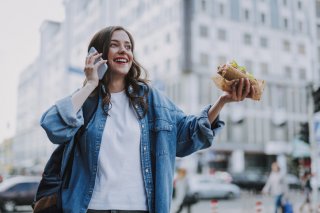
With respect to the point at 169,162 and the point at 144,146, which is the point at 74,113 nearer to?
the point at 144,146

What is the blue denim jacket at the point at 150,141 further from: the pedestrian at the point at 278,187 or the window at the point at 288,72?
the window at the point at 288,72

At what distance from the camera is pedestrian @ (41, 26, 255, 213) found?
1.99 meters

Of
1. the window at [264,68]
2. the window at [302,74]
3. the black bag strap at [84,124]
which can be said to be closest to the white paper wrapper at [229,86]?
the black bag strap at [84,124]

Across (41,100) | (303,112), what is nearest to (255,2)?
(303,112)

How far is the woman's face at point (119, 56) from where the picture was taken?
225cm

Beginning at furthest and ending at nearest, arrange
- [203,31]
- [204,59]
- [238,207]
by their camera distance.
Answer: [203,31], [204,59], [238,207]

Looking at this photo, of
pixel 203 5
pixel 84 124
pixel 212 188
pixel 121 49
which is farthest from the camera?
pixel 203 5

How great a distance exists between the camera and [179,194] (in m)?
11.1

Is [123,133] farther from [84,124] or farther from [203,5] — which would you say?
[203,5]

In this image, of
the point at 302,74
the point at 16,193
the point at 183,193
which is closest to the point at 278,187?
the point at 183,193

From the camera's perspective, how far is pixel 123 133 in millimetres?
2117

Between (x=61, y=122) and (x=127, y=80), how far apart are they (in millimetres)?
522

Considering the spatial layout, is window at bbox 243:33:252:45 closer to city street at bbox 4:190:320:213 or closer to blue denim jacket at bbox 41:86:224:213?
city street at bbox 4:190:320:213

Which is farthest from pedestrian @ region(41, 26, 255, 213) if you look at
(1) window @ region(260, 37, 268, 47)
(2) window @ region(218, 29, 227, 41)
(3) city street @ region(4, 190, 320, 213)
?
(1) window @ region(260, 37, 268, 47)
